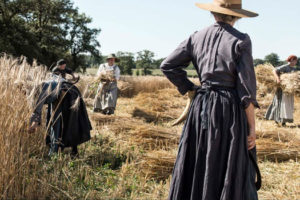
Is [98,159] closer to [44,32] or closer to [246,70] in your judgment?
[246,70]

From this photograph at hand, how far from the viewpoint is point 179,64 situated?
A: 2.22 meters

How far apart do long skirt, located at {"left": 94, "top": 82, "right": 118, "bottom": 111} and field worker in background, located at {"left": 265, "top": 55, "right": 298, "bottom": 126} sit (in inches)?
161

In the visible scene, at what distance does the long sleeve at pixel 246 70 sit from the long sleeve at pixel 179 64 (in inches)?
15.2

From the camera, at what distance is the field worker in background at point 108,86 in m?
8.19

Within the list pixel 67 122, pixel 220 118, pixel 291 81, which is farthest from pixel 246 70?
pixel 291 81

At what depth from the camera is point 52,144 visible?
161 inches

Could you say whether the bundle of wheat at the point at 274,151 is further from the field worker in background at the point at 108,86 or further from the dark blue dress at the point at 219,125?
the field worker in background at the point at 108,86

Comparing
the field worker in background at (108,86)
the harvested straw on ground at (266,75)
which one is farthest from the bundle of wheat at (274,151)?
the field worker in background at (108,86)

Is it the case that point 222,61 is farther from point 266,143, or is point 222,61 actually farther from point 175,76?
point 266,143

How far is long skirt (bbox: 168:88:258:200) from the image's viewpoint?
1.95 metres

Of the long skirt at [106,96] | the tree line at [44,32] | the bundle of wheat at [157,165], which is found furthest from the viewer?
the tree line at [44,32]

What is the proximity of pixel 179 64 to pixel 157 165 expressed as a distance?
1.66 metres

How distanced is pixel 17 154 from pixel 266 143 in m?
A: 3.39

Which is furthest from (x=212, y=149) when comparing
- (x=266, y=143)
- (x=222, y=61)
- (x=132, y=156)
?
(x=266, y=143)
